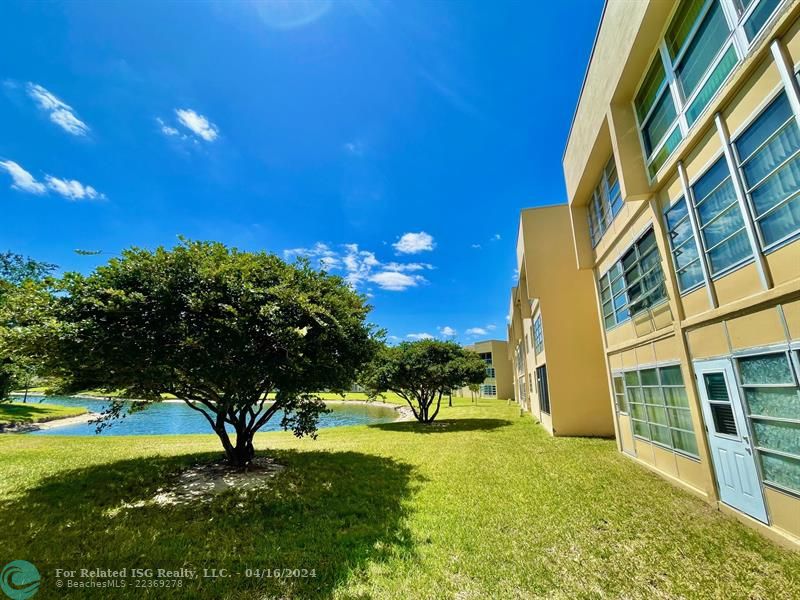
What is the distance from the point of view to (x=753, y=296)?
15.2 ft

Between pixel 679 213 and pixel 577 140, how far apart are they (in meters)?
5.64

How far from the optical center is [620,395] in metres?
9.84

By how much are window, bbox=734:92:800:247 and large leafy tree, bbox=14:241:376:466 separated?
7.26m

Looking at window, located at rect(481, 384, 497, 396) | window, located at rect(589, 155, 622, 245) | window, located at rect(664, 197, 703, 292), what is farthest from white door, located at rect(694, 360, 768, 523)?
window, located at rect(481, 384, 497, 396)

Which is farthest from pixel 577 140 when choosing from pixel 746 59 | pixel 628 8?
pixel 746 59

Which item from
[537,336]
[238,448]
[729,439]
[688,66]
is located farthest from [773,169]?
[537,336]

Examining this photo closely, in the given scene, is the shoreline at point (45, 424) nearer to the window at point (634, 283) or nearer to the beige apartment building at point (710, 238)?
the window at point (634, 283)

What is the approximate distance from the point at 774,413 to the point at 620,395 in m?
5.60

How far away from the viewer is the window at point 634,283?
24.3ft

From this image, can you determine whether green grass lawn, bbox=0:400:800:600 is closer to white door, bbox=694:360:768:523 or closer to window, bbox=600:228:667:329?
white door, bbox=694:360:768:523

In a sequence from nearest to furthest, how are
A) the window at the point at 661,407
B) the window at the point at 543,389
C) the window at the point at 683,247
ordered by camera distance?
the window at the point at 683,247 → the window at the point at 661,407 → the window at the point at 543,389

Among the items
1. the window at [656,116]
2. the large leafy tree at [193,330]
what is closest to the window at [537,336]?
the window at [656,116]

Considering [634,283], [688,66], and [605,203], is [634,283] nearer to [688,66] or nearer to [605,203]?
[605,203]

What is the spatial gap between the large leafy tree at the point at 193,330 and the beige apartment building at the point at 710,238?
695cm
